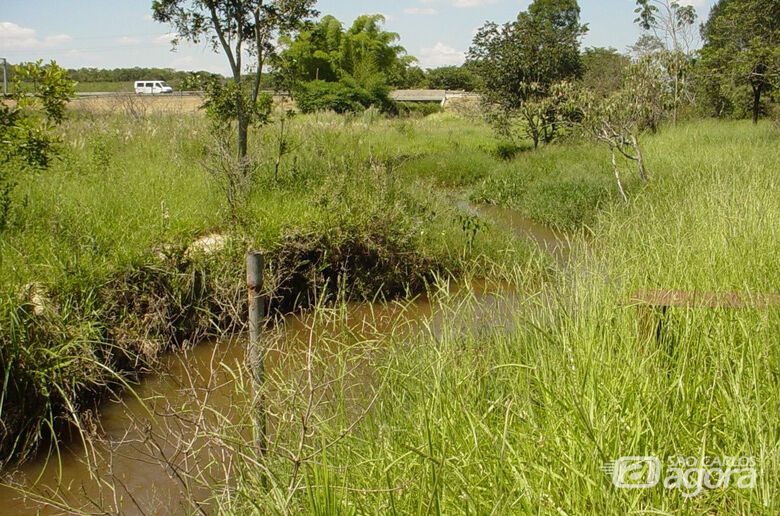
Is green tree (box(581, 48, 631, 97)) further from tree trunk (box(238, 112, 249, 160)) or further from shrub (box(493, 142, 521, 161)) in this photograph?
tree trunk (box(238, 112, 249, 160))

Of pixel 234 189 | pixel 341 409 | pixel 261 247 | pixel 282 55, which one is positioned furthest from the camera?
pixel 282 55

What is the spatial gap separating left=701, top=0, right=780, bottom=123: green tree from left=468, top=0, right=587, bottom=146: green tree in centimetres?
379

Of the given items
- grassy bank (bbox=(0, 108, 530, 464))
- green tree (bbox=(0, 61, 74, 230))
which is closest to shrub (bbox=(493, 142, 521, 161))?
grassy bank (bbox=(0, 108, 530, 464))

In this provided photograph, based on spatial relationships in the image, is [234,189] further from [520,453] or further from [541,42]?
[541,42]

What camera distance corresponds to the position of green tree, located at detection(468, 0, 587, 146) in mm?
17484

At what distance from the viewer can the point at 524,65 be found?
17391 mm

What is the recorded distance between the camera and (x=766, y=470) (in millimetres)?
1904

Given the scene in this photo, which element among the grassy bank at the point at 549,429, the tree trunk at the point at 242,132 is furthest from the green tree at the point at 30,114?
the grassy bank at the point at 549,429

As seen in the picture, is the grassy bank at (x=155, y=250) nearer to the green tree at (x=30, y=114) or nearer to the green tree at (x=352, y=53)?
the green tree at (x=30, y=114)

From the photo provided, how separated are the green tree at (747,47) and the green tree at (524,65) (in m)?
3.79

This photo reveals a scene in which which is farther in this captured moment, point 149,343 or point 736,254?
point 149,343

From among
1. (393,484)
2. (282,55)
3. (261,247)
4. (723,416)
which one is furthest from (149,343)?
(282,55)

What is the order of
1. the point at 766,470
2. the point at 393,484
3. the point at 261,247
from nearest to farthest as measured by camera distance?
1. the point at 766,470
2. the point at 393,484
3. the point at 261,247

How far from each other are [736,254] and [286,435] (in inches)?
122
